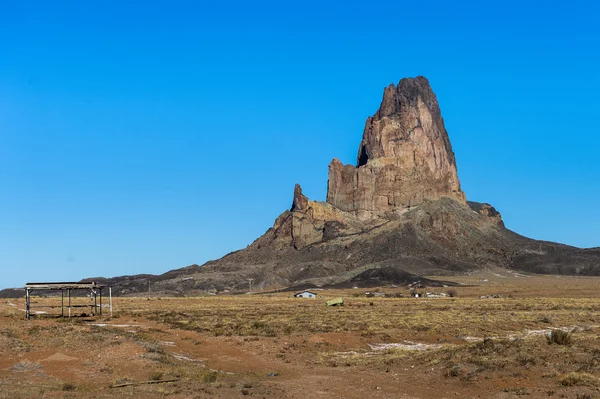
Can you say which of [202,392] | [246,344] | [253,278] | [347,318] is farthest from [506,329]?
[253,278]

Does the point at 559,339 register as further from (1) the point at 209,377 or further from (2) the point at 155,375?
(2) the point at 155,375

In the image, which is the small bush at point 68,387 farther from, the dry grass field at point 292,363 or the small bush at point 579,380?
the small bush at point 579,380

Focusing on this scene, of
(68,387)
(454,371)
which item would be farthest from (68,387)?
(454,371)

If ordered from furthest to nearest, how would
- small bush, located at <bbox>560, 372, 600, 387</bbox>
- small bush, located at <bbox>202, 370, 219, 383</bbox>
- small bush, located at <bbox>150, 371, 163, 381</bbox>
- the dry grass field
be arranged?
small bush, located at <bbox>150, 371, 163, 381</bbox>, small bush, located at <bbox>202, 370, 219, 383</bbox>, the dry grass field, small bush, located at <bbox>560, 372, 600, 387</bbox>

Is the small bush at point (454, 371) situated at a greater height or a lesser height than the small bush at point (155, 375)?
lesser

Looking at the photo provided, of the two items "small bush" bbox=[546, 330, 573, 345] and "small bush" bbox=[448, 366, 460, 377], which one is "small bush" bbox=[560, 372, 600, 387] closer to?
"small bush" bbox=[448, 366, 460, 377]

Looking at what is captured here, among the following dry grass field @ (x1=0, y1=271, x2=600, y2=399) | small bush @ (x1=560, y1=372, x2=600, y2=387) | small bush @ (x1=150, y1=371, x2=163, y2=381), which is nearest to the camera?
small bush @ (x1=560, y1=372, x2=600, y2=387)

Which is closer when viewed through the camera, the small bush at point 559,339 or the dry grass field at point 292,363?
the dry grass field at point 292,363

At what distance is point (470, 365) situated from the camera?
22.8 meters

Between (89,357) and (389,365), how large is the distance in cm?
1155

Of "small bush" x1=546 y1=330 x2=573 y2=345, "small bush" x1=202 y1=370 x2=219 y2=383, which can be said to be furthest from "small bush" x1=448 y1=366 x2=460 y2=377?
"small bush" x1=202 y1=370 x2=219 y2=383

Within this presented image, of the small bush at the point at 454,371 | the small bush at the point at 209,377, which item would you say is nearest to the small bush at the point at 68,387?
the small bush at the point at 209,377

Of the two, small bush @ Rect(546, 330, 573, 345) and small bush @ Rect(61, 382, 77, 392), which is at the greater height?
small bush @ Rect(546, 330, 573, 345)

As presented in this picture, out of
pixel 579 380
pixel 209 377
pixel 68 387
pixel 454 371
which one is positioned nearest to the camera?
pixel 579 380
